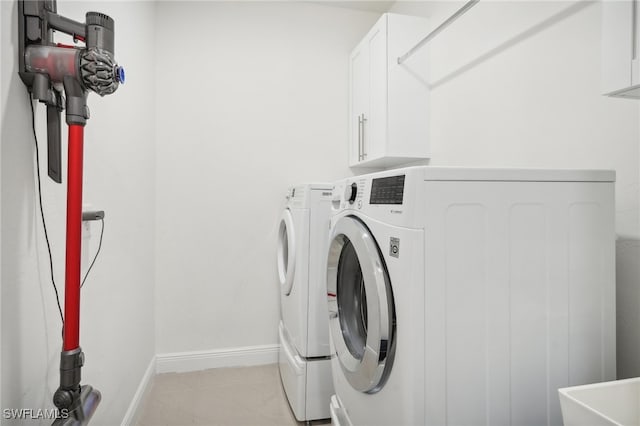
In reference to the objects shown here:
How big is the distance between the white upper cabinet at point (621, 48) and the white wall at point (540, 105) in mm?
439

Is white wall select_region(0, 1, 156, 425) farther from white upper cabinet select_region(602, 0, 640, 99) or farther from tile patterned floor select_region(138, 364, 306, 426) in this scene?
white upper cabinet select_region(602, 0, 640, 99)

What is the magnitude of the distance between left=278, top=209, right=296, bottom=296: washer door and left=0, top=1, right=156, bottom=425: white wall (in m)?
0.79

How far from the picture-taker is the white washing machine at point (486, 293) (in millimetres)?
928

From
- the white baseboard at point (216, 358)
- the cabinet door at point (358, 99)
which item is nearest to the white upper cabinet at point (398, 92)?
the cabinet door at point (358, 99)

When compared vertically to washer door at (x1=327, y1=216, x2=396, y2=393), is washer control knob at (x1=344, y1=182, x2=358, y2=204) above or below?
above

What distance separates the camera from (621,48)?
0.81 metres

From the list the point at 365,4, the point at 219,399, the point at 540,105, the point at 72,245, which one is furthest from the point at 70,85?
the point at 365,4

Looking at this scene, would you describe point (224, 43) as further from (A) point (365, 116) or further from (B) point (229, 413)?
(B) point (229, 413)

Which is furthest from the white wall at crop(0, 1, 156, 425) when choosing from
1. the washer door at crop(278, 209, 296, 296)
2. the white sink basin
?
the white sink basin

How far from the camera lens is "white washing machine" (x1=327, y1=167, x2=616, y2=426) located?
0.93m

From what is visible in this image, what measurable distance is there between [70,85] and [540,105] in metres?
1.63

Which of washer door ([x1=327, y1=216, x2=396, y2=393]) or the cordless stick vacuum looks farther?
washer door ([x1=327, y1=216, x2=396, y2=393])

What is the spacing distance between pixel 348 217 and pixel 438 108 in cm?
133

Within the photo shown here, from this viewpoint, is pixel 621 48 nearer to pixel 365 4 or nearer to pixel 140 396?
pixel 365 4
